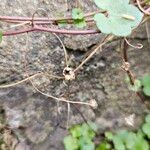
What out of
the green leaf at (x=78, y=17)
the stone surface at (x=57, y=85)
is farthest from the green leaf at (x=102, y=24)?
the stone surface at (x=57, y=85)

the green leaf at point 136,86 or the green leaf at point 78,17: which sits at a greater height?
the green leaf at point 78,17

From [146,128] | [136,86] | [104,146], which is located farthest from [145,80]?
[104,146]

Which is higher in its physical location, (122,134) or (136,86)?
(136,86)

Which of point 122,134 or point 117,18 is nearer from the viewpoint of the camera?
point 117,18

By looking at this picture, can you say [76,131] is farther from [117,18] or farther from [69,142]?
[117,18]

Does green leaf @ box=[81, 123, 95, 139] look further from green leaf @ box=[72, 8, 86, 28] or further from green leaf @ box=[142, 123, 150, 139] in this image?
green leaf @ box=[72, 8, 86, 28]

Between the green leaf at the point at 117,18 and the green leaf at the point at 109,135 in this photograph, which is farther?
the green leaf at the point at 109,135

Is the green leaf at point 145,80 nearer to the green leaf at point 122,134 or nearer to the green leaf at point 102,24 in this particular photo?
the green leaf at point 122,134

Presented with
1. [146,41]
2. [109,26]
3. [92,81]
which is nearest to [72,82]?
[92,81]
